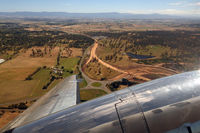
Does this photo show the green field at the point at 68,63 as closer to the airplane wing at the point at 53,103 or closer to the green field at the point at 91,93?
the green field at the point at 91,93

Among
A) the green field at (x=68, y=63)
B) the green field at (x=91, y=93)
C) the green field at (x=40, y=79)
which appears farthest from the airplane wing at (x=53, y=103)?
the green field at (x=68, y=63)

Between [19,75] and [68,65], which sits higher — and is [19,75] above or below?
below

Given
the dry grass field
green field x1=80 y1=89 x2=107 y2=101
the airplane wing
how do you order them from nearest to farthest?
the airplane wing < green field x1=80 y1=89 x2=107 y2=101 < the dry grass field

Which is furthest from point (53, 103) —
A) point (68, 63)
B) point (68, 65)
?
point (68, 63)

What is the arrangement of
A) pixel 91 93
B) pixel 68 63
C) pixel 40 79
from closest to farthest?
pixel 91 93
pixel 40 79
pixel 68 63

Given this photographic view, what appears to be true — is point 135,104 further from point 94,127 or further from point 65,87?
point 65,87

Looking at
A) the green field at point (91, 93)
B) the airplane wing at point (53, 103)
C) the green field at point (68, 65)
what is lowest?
the green field at point (91, 93)

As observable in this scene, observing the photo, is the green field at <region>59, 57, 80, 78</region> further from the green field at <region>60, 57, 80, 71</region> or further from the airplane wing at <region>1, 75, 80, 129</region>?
the airplane wing at <region>1, 75, 80, 129</region>

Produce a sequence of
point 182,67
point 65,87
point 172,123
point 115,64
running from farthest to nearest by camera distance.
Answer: point 115,64, point 182,67, point 65,87, point 172,123

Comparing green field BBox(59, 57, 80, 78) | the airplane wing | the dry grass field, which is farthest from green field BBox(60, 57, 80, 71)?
the airplane wing

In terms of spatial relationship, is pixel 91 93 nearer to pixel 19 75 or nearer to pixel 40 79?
pixel 40 79

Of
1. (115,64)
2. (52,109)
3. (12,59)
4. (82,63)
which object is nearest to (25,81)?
(82,63)
